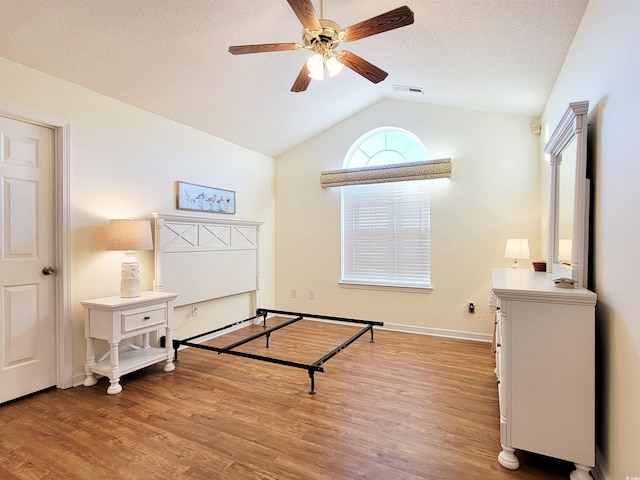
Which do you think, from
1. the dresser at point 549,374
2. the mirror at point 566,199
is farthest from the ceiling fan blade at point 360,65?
the dresser at point 549,374

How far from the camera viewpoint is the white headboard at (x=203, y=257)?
3.35 metres

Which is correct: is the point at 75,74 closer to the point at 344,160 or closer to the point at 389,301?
the point at 344,160

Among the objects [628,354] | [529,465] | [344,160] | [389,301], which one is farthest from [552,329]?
[344,160]

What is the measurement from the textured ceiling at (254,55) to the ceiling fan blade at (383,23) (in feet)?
1.74

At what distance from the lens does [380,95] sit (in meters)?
4.23

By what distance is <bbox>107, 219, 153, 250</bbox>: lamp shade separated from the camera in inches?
108

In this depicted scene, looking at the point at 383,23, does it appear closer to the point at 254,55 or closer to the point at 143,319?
the point at 254,55

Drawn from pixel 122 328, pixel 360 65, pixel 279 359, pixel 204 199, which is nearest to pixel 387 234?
pixel 279 359

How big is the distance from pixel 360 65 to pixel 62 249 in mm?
2676

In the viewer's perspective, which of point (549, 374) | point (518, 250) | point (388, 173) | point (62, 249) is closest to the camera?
point (549, 374)

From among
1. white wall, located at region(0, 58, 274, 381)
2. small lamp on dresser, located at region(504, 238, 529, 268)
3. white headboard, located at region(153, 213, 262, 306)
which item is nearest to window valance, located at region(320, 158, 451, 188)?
small lamp on dresser, located at region(504, 238, 529, 268)

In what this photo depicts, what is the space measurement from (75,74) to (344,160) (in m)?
3.04

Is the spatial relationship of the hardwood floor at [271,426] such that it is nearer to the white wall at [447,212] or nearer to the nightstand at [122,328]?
the nightstand at [122,328]

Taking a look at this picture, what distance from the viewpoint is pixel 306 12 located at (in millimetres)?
1815
